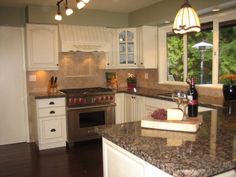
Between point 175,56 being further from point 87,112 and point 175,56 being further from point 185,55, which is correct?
point 87,112

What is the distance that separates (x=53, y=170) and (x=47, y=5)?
9.06 ft

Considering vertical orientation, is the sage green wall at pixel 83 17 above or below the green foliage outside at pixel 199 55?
above

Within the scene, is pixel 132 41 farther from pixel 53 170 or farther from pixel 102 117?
pixel 53 170

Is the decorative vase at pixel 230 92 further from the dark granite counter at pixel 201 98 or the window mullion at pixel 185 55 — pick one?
the window mullion at pixel 185 55

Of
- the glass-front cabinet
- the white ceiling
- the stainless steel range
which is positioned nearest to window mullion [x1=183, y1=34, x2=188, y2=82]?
the white ceiling

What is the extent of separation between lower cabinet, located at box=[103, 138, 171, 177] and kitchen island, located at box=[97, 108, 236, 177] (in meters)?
0.04

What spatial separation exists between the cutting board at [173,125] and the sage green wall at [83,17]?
10.8 feet

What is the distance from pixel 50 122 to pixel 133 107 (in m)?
1.50

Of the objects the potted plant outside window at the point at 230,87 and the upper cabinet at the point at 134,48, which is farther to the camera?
the upper cabinet at the point at 134,48

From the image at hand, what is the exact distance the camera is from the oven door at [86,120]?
4238 millimetres

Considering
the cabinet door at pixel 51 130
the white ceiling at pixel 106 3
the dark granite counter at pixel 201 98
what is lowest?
the cabinet door at pixel 51 130

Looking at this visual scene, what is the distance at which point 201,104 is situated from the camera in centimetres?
312

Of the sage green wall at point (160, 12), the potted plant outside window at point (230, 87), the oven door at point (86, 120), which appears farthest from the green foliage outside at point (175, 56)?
the potted plant outside window at point (230, 87)

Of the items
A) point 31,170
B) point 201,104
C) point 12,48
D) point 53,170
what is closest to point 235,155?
point 201,104
